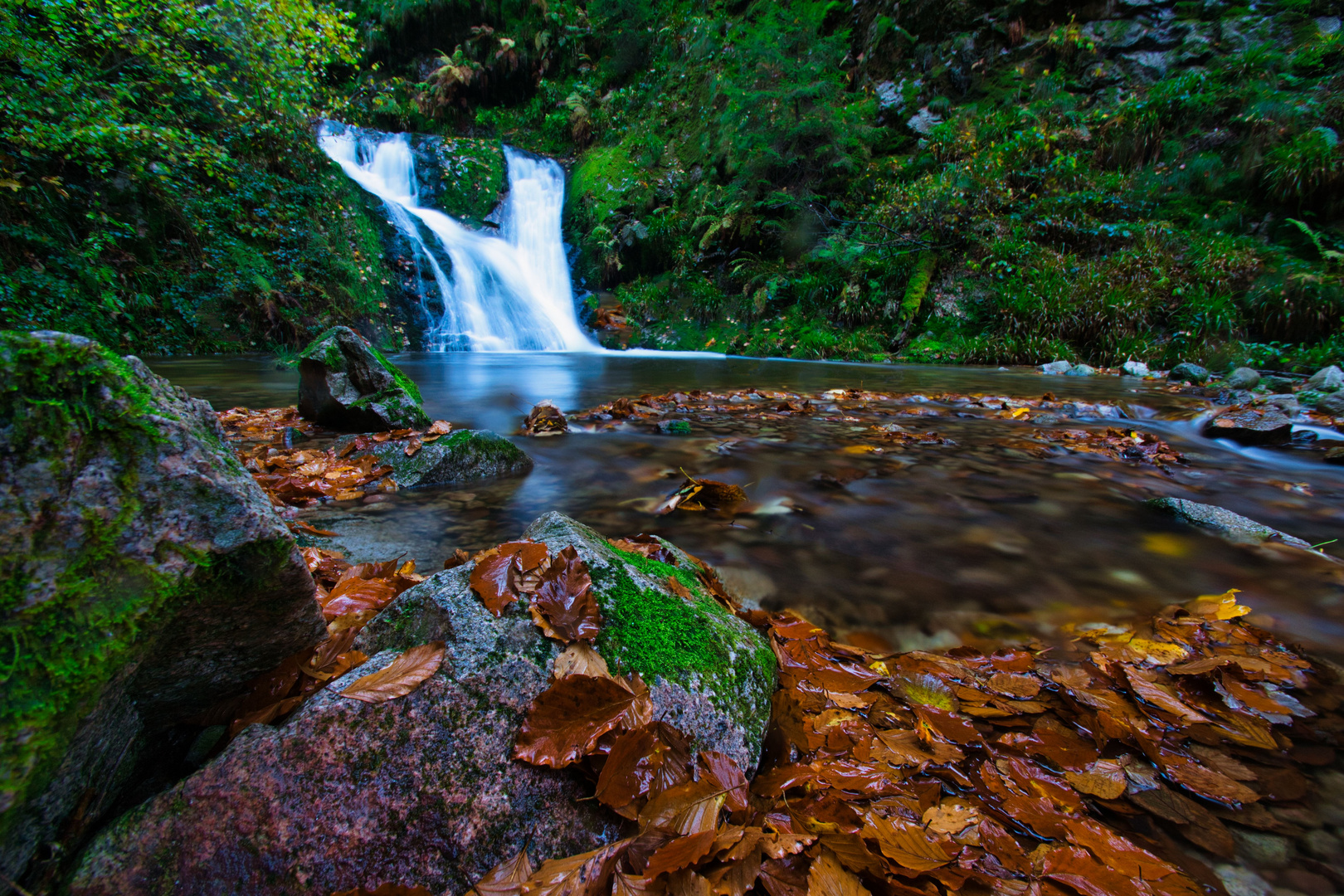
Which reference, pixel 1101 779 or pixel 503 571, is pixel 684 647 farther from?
pixel 1101 779

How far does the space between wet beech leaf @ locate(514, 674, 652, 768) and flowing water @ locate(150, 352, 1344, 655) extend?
1.12 meters

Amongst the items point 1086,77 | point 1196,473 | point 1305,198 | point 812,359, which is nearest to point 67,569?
point 1196,473

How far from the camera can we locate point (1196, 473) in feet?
12.8

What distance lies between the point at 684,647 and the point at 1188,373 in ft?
36.9

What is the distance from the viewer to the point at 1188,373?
8539 millimetres

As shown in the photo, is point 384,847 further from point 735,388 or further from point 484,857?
point 735,388

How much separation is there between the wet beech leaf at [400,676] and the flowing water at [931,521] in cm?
123

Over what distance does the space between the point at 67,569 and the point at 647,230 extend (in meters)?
18.1

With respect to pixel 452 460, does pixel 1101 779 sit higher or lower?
lower

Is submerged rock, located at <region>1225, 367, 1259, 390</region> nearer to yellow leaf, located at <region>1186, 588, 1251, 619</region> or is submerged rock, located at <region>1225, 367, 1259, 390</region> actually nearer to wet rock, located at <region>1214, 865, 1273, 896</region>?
yellow leaf, located at <region>1186, 588, 1251, 619</region>

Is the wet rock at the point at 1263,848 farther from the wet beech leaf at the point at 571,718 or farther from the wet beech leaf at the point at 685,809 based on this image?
the wet beech leaf at the point at 571,718

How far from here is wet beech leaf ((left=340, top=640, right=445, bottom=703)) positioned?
3.43ft

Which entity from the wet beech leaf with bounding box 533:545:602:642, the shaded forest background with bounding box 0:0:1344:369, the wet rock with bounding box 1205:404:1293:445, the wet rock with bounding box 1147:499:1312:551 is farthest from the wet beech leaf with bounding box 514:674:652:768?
the shaded forest background with bounding box 0:0:1344:369

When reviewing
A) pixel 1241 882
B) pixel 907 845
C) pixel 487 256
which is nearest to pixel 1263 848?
pixel 1241 882
